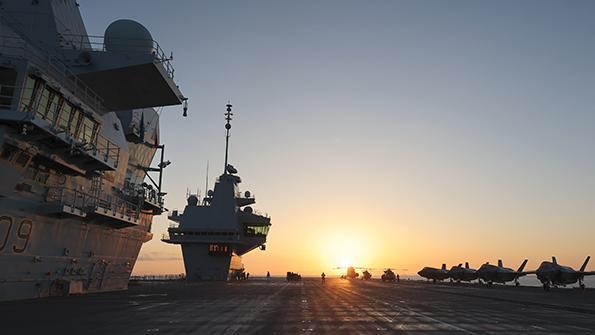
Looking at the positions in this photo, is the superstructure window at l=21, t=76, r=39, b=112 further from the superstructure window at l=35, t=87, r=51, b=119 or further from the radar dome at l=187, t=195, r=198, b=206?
the radar dome at l=187, t=195, r=198, b=206

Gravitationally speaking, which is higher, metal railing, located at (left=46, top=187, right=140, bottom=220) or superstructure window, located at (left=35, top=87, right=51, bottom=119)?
superstructure window, located at (left=35, top=87, right=51, bottom=119)

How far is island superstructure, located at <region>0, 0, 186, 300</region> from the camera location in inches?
910

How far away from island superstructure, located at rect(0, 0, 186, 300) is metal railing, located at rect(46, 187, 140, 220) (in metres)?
0.08

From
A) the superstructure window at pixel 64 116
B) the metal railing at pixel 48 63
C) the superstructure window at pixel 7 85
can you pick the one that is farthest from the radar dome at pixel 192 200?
the superstructure window at pixel 7 85

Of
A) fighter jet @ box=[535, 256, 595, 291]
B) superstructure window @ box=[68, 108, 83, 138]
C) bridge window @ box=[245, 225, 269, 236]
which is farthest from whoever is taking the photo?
bridge window @ box=[245, 225, 269, 236]

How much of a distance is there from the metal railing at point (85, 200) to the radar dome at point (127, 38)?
1050 cm

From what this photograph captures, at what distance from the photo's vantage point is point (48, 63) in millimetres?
27016

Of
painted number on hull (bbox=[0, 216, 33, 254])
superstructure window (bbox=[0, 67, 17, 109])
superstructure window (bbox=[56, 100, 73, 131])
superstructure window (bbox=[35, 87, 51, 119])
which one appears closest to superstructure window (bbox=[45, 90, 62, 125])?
superstructure window (bbox=[35, 87, 51, 119])

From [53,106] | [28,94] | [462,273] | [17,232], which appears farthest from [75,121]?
[462,273]

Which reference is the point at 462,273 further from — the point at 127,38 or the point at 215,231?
the point at 127,38

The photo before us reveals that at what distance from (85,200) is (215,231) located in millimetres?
49089

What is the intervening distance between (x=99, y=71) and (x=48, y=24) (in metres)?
4.25

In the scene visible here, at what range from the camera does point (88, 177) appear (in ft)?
103

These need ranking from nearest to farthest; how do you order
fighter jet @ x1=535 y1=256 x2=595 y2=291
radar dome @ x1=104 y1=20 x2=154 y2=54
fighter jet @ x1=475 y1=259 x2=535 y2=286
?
1. radar dome @ x1=104 y1=20 x2=154 y2=54
2. fighter jet @ x1=535 y1=256 x2=595 y2=291
3. fighter jet @ x1=475 y1=259 x2=535 y2=286
